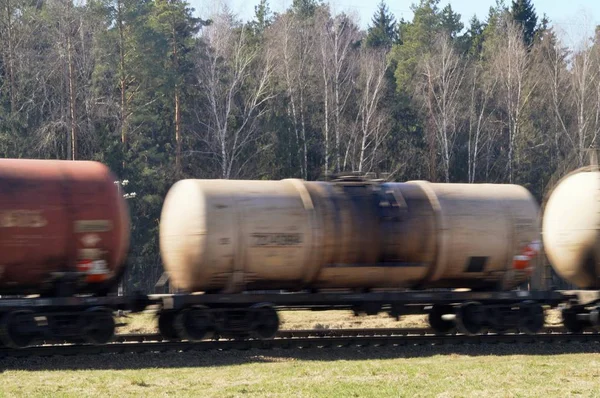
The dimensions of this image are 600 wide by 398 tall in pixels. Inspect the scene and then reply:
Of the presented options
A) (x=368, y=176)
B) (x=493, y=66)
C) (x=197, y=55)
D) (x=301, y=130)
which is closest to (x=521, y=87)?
(x=493, y=66)

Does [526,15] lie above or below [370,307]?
above

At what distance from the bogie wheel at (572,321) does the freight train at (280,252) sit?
12 centimetres

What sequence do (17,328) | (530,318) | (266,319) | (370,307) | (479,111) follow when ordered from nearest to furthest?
(17,328) < (266,319) < (370,307) < (530,318) < (479,111)

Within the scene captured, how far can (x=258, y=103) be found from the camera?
52.8 meters

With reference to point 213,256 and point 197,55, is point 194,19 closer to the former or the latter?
point 197,55

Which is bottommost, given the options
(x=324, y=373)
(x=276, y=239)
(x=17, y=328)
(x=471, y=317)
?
(x=324, y=373)

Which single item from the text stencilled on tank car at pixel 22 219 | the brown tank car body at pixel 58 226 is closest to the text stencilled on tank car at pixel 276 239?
the brown tank car body at pixel 58 226

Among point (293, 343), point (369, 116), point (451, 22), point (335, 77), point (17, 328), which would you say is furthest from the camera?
point (451, 22)

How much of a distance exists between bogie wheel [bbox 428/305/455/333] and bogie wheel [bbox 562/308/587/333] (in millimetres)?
2891

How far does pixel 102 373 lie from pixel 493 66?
52.4 meters

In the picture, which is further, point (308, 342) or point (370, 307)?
point (370, 307)

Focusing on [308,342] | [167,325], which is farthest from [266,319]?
[167,325]

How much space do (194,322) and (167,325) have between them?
88 centimetres

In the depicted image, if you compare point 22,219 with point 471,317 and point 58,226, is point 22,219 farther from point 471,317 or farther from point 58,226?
point 471,317
